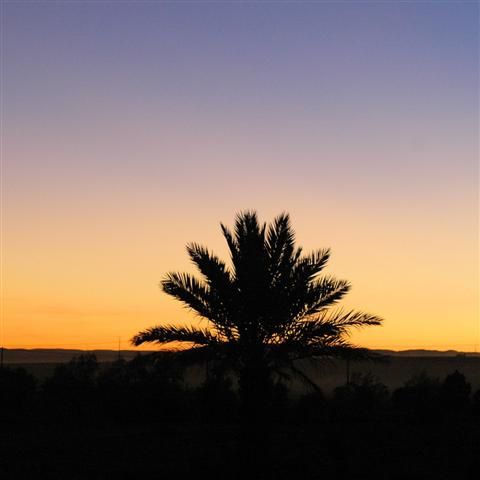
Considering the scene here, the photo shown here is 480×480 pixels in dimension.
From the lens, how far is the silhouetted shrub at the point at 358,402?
3841cm

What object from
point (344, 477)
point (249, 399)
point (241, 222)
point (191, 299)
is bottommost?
point (344, 477)

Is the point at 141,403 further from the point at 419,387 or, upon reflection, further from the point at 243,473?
the point at 243,473

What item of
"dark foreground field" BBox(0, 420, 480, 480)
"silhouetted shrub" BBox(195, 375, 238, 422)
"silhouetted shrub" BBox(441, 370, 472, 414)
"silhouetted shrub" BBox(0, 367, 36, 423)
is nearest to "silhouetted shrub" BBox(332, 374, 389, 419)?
"dark foreground field" BBox(0, 420, 480, 480)

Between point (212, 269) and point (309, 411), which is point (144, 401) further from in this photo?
point (212, 269)

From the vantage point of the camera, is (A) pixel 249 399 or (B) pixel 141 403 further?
(B) pixel 141 403

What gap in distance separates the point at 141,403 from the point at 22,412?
5.82 m

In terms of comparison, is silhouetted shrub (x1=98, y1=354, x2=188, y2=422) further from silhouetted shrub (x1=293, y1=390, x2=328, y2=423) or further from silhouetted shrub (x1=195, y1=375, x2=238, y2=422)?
silhouetted shrub (x1=293, y1=390, x2=328, y2=423)

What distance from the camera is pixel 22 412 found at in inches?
1597

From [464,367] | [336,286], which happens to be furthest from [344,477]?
[464,367]

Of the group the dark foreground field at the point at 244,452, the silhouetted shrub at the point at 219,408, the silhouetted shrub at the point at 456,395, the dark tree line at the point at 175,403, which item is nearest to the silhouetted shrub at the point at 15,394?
the dark tree line at the point at 175,403

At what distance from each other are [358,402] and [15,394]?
53.0 ft

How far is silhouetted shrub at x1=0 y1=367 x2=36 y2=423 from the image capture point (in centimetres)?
4019

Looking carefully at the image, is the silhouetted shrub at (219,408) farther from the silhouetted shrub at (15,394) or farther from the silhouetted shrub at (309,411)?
the silhouetted shrub at (15,394)

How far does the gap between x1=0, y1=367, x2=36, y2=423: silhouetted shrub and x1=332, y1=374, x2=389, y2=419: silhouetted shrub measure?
14050 mm
